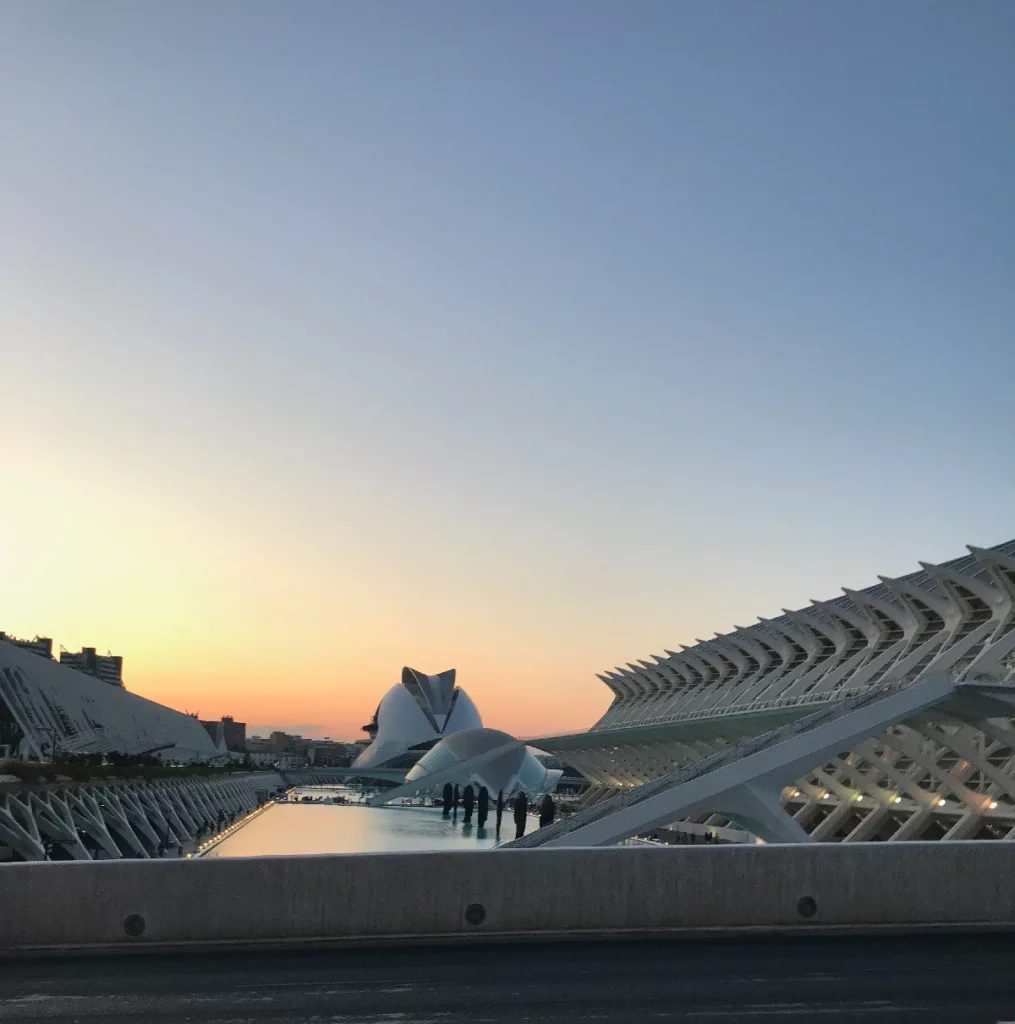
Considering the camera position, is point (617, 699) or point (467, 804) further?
point (617, 699)

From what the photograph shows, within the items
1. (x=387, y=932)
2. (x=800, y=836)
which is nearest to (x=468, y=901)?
(x=387, y=932)

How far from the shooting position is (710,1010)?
763cm

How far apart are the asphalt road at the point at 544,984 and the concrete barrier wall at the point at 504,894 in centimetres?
25

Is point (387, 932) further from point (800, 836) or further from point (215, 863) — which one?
point (800, 836)

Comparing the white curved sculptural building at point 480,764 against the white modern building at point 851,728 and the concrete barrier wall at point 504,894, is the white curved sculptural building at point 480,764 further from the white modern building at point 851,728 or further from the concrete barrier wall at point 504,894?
the concrete barrier wall at point 504,894

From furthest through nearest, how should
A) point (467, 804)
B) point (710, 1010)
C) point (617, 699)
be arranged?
point (617, 699), point (467, 804), point (710, 1010)

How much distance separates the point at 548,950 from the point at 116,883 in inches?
142

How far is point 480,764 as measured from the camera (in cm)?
10775

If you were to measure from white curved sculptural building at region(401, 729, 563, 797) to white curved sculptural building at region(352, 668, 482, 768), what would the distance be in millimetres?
46546

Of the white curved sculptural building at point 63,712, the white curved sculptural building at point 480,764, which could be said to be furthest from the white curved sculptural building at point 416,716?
the white curved sculptural building at point 63,712

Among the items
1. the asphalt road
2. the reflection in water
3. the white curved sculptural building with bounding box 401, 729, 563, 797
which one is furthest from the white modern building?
the white curved sculptural building with bounding box 401, 729, 563, 797

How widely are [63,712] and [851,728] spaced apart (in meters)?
56.7

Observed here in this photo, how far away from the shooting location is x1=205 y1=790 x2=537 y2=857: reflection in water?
51.0 metres

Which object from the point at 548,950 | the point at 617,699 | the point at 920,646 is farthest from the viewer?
the point at 617,699
